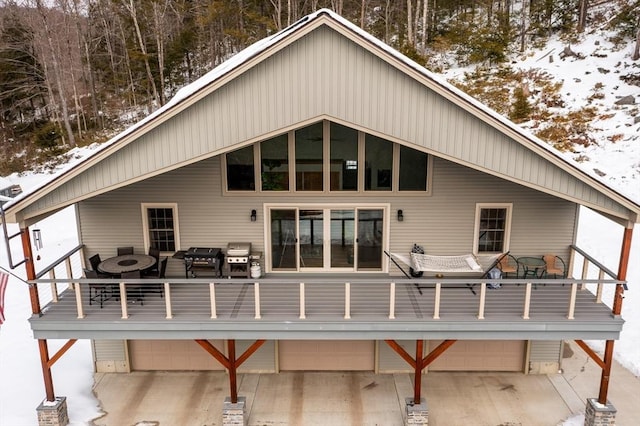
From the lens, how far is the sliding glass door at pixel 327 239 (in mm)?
9875

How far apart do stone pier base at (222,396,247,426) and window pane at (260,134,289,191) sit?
4.43 metres

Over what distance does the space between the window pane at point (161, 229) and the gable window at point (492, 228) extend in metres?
6.79

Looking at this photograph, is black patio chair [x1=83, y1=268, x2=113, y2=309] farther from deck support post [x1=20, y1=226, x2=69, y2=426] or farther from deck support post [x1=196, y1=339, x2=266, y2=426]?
deck support post [x1=196, y1=339, x2=266, y2=426]

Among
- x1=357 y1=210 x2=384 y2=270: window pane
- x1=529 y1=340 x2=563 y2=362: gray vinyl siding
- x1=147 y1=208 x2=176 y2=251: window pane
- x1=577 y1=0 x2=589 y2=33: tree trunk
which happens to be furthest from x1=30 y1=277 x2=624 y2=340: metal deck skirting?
x1=577 y1=0 x2=589 y2=33: tree trunk

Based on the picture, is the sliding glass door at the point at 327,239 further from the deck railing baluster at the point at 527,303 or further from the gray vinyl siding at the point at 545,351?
the gray vinyl siding at the point at 545,351

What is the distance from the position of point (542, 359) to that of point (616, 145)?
14742 mm

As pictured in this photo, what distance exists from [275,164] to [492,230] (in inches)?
198

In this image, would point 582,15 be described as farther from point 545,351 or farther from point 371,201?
point 371,201

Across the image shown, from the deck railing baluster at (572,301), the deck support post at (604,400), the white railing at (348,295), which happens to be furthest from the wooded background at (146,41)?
the deck support post at (604,400)

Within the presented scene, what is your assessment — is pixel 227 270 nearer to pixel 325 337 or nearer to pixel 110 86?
pixel 325 337

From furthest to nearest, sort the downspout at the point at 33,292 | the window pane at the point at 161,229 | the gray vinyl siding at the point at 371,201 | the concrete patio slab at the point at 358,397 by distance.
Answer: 1. the window pane at the point at 161,229
2. the gray vinyl siding at the point at 371,201
3. the concrete patio slab at the point at 358,397
4. the downspout at the point at 33,292

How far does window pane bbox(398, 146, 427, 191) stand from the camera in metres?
9.56

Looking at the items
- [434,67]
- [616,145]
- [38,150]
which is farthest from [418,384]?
[38,150]

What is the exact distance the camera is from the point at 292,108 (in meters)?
7.73
